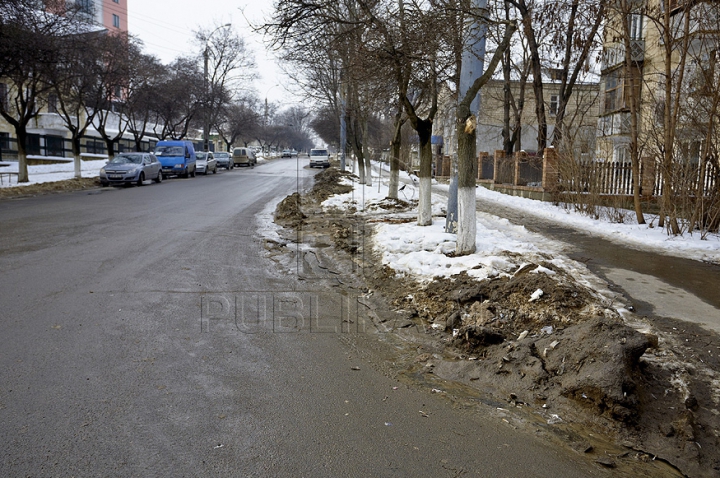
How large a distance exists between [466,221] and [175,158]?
30.6 metres

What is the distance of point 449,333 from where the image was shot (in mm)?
5715

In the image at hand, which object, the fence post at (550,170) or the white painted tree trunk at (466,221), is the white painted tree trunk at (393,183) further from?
the white painted tree trunk at (466,221)

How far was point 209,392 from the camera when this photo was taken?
407cm

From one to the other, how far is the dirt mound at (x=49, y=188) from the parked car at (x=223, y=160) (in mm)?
23690

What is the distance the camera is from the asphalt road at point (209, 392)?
3.21 m

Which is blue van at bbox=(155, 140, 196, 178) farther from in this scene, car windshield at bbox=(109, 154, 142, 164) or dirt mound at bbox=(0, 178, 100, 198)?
car windshield at bbox=(109, 154, 142, 164)

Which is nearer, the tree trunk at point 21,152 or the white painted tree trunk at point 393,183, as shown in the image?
the white painted tree trunk at point 393,183

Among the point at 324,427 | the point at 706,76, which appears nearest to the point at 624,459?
the point at 324,427

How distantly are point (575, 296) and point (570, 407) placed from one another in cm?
209

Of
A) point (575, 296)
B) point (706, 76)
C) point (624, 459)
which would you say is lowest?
point (624, 459)

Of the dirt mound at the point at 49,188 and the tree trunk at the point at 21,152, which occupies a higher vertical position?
the tree trunk at the point at 21,152

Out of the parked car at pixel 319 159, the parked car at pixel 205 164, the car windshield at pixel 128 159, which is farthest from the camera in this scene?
the parked car at pixel 319 159

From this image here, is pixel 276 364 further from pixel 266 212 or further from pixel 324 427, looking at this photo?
pixel 266 212

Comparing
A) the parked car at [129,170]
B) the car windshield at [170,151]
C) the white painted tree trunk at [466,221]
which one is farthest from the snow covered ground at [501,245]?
the car windshield at [170,151]
